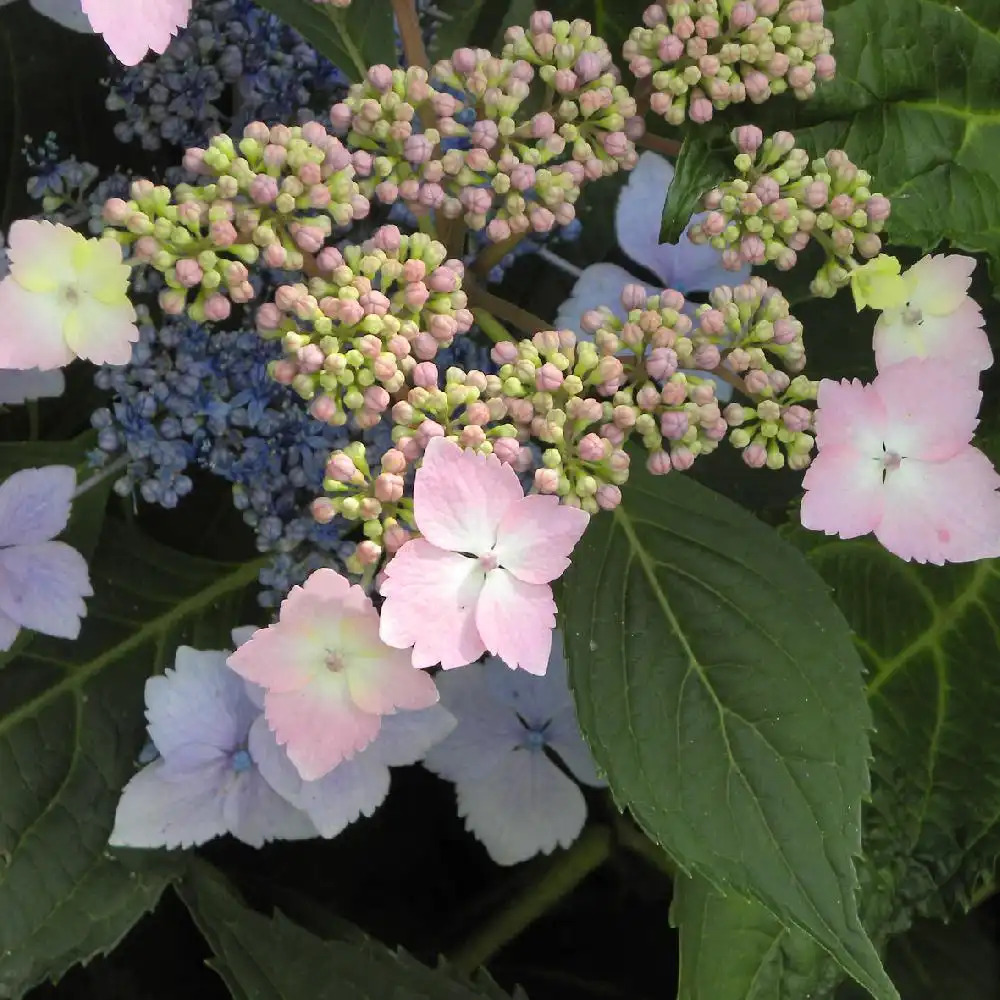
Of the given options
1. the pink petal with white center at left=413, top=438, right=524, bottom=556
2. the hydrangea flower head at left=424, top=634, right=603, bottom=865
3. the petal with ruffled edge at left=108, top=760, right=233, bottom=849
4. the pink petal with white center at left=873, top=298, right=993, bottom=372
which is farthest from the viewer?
the hydrangea flower head at left=424, top=634, right=603, bottom=865

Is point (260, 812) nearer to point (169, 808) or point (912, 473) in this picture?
point (169, 808)

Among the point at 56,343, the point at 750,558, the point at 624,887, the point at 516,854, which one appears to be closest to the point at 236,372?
the point at 56,343

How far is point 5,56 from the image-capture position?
69 centimetres

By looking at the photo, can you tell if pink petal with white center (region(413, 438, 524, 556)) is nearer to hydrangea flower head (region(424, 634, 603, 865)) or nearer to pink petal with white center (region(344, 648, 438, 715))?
pink petal with white center (region(344, 648, 438, 715))

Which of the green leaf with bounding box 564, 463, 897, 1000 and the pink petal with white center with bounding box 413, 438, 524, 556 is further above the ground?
the pink petal with white center with bounding box 413, 438, 524, 556

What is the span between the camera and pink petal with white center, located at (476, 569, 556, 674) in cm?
44

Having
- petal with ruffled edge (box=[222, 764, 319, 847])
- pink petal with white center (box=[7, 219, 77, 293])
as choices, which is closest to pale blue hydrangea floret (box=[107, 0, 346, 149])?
pink petal with white center (box=[7, 219, 77, 293])

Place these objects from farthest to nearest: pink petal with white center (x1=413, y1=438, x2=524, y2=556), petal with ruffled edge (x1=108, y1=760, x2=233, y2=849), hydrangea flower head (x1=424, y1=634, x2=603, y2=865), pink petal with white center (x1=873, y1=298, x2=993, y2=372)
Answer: hydrangea flower head (x1=424, y1=634, x2=603, y2=865)
petal with ruffled edge (x1=108, y1=760, x2=233, y2=849)
pink petal with white center (x1=873, y1=298, x2=993, y2=372)
pink petal with white center (x1=413, y1=438, x2=524, y2=556)

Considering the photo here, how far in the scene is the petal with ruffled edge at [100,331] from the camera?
0.46 m

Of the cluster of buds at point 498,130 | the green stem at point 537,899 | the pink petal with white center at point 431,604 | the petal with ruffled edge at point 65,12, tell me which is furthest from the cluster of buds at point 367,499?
the green stem at point 537,899

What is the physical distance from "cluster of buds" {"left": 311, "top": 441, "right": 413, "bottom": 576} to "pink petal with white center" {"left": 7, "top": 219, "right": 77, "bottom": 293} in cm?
13

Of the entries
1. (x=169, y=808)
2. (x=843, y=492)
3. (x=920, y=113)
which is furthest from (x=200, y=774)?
(x=920, y=113)

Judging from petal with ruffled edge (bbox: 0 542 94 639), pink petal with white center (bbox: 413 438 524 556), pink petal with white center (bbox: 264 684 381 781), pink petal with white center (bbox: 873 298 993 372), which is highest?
pink petal with white center (bbox: 873 298 993 372)

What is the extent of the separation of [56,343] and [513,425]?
18 cm
